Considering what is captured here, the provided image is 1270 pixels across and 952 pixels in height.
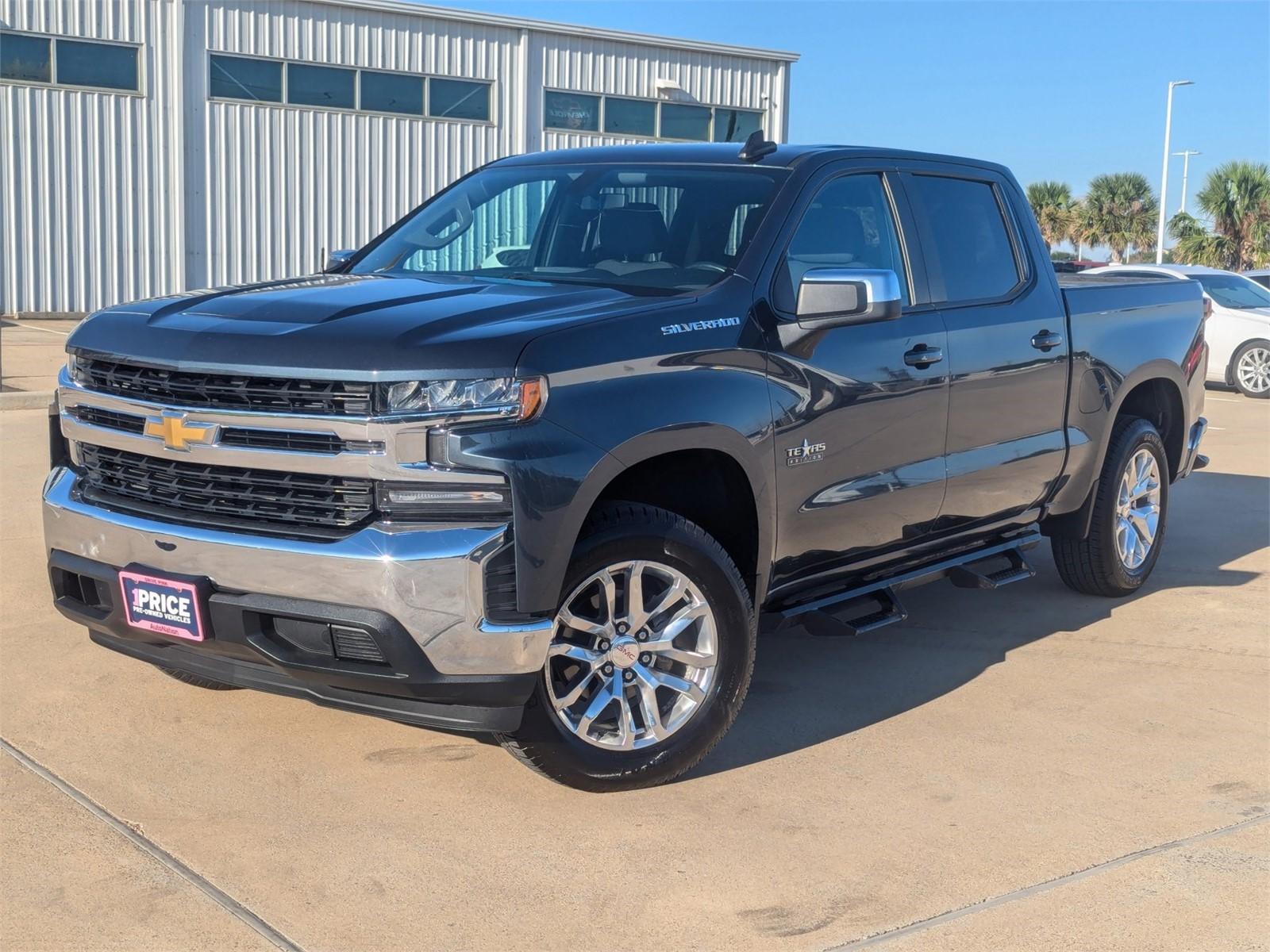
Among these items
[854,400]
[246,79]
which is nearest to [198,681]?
[854,400]

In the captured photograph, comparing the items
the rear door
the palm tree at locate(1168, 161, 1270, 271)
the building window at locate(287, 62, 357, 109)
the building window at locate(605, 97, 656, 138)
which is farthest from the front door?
the palm tree at locate(1168, 161, 1270, 271)

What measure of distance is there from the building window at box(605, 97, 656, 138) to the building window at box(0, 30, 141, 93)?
28.5 feet

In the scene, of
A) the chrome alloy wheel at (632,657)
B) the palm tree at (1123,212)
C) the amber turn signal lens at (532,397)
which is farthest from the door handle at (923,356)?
the palm tree at (1123,212)

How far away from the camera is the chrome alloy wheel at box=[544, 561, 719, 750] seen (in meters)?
4.05

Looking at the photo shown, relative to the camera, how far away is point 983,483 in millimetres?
5516

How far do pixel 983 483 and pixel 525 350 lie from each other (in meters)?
2.47

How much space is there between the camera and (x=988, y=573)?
5777mm

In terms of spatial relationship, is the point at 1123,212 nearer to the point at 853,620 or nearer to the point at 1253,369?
the point at 1253,369

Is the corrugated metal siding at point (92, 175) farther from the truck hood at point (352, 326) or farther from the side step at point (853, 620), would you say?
the side step at point (853, 620)

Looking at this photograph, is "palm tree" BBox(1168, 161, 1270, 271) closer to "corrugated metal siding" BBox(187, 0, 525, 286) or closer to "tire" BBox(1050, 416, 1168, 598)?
"corrugated metal siding" BBox(187, 0, 525, 286)

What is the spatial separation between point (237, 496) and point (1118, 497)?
4.27 metres

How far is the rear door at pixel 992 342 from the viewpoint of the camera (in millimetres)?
5363

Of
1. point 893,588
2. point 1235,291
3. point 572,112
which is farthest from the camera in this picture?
point 572,112

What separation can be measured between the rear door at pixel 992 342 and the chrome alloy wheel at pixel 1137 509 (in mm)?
787
